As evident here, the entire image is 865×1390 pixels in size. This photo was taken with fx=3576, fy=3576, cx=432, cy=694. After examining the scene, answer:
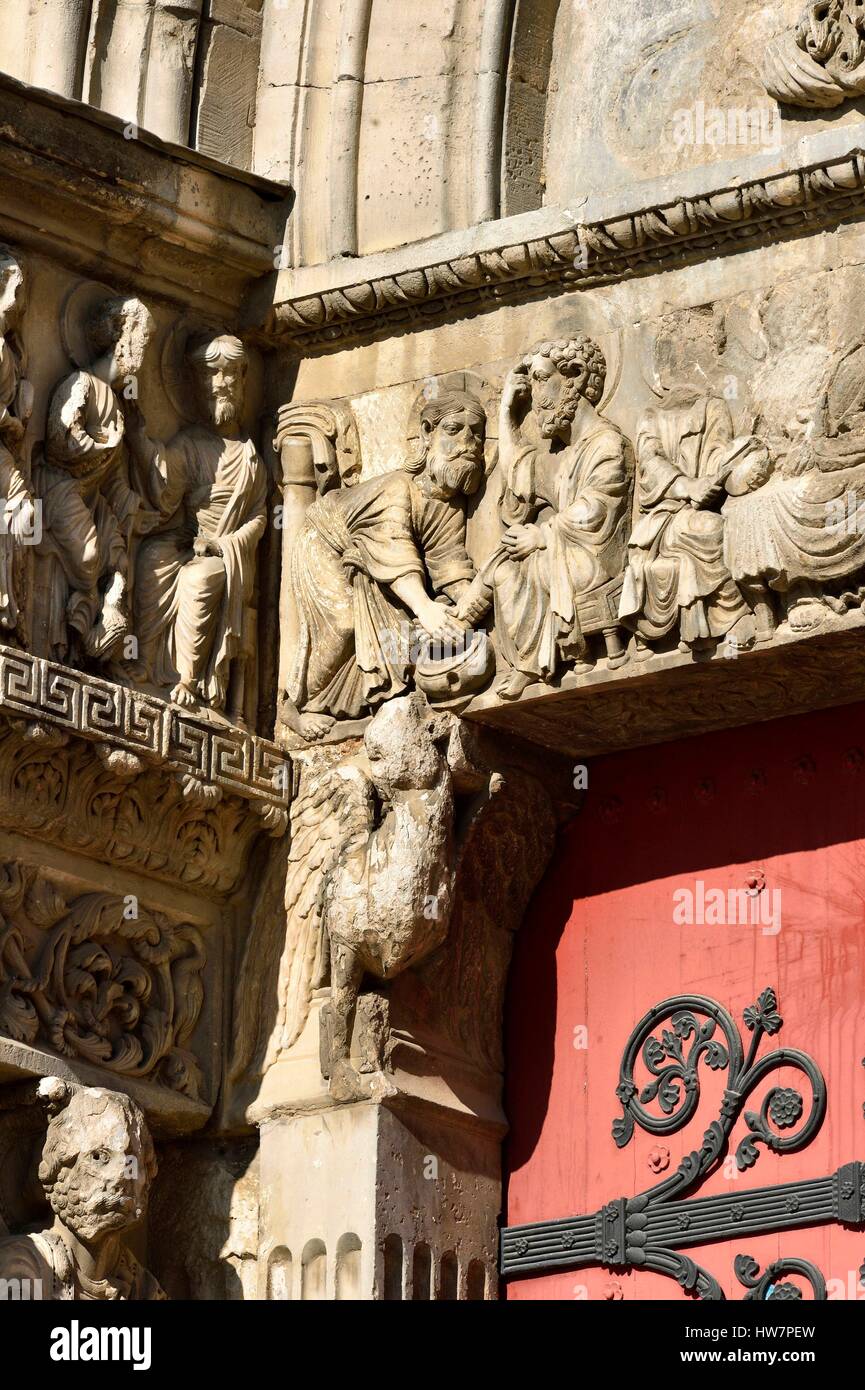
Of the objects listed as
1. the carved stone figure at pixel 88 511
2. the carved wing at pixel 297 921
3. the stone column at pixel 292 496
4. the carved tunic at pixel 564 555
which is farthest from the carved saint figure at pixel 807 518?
the carved stone figure at pixel 88 511

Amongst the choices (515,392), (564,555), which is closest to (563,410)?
(515,392)

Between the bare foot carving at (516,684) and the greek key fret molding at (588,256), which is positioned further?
the bare foot carving at (516,684)

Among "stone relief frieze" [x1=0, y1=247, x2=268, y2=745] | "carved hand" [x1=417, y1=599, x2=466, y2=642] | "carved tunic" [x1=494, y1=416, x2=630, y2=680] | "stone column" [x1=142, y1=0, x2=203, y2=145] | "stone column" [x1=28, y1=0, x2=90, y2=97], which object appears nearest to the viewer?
"carved tunic" [x1=494, y1=416, x2=630, y2=680]

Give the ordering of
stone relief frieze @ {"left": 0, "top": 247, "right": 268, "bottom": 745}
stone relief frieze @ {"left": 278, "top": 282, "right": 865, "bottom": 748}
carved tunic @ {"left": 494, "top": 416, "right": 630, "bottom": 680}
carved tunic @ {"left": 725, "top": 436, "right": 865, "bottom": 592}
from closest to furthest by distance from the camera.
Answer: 1. carved tunic @ {"left": 725, "top": 436, "right": 865, "bottom": 592}
2. stone relief frieze @ {"left": 278, "top": 282, "right": 865, "bottom": 748}
3. carved tunic @ {"left": 494, "top": 416, "right": 630, "bottom": 680}
4. stone relief frieze @ {"left": 0, "top": 247, "right": 268, "bottom": 745}

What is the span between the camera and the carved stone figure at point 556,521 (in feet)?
29.6

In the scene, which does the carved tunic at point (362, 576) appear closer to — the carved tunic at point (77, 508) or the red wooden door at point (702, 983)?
the carved tunic at point (77, 508)

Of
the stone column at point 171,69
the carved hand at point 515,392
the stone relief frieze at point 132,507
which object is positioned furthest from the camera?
the stone column at point 171,69

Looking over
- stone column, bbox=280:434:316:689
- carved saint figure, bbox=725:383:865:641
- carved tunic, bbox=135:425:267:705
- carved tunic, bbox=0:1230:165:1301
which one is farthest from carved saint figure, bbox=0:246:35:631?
carved saint figure, bbox=725:383:865:641

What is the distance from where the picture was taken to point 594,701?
9.12 metres

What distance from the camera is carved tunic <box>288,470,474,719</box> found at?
9414mm

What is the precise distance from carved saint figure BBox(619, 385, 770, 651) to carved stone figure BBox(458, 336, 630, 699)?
77 mm

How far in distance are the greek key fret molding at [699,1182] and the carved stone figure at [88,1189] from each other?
1.08 m

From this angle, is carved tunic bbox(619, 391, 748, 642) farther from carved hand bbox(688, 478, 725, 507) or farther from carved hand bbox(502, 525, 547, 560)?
carved hand bbox(502, 525, 547, 560)

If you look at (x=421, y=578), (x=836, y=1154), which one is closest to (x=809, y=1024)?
(x=836, y=1154)
